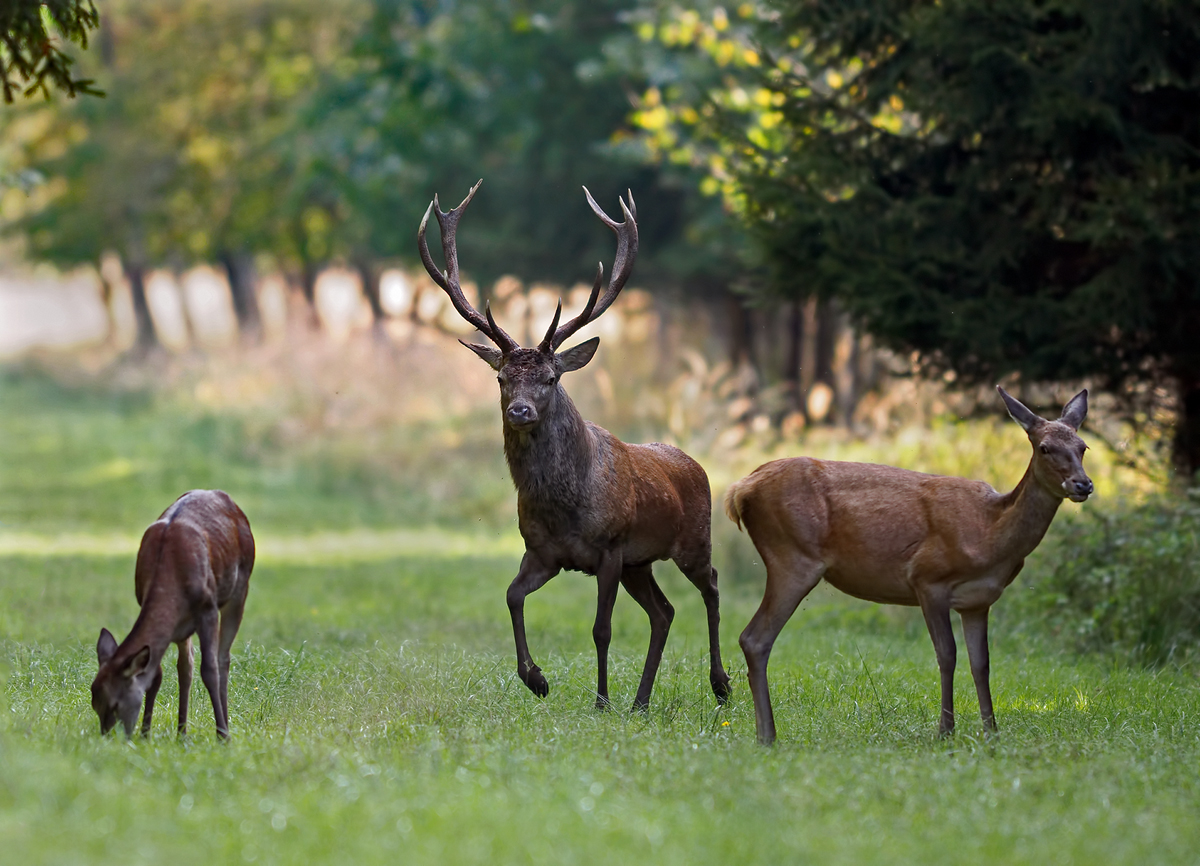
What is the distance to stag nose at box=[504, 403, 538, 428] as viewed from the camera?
8500 millimetres

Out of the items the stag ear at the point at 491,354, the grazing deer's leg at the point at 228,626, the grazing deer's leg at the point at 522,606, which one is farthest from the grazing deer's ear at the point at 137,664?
the stag ear at the point at 491,354

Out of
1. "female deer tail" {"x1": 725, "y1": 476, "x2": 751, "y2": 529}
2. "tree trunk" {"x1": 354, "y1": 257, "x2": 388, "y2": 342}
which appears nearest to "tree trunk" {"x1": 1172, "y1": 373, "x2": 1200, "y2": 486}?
"female deer tail" {"x1": 725, "y1": 476, "x2": 751, "y2": 529}

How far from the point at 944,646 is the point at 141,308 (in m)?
39.5

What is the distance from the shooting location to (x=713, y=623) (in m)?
9.55

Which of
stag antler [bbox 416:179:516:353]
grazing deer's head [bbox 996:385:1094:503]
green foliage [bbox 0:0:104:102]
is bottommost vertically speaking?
grazing deer's head [bbox 996:385:1094:503]

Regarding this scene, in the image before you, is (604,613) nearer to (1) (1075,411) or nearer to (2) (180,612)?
(2) (180,612)

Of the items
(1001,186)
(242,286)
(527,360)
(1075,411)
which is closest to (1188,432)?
(1001,186)

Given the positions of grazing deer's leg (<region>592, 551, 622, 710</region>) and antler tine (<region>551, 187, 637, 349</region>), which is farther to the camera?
antler tine (<region>551, 187, 637, 349</region>)

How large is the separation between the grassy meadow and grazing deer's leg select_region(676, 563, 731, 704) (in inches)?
6.5

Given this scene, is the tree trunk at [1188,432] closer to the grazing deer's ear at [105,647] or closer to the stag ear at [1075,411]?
the stag ear at [1075,411]

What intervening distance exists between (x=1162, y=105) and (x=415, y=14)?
18796mm

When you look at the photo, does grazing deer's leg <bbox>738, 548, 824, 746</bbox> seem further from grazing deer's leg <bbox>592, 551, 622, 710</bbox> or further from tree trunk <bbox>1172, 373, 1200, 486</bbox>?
tree trunk <bbox>1172, 373, 1200, 486</bbox>

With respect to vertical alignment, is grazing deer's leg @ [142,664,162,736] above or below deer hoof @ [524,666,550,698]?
above

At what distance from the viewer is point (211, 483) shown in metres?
21.6
